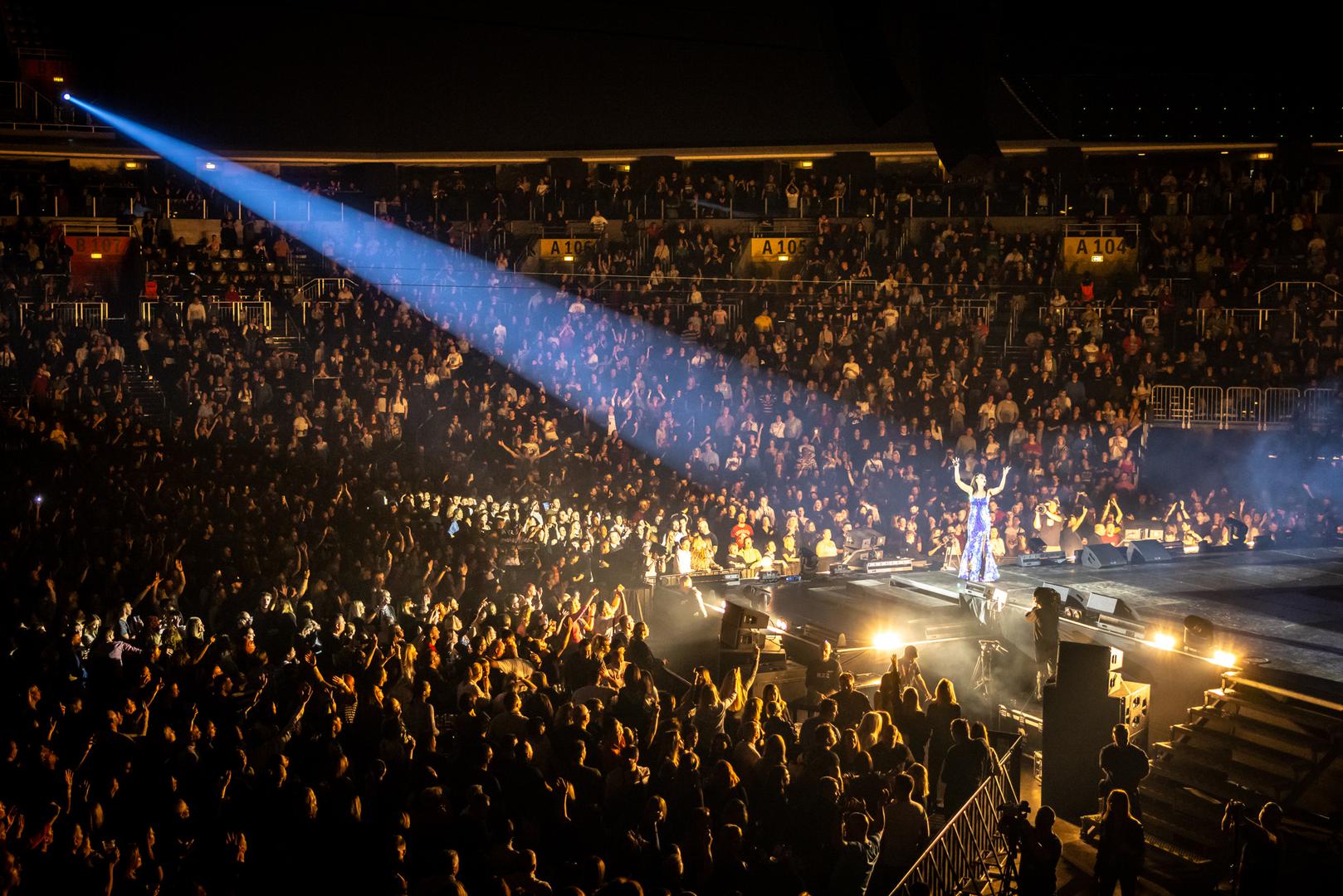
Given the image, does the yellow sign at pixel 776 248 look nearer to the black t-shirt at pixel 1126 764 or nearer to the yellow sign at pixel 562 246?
the yellow sign at pixel 562 246

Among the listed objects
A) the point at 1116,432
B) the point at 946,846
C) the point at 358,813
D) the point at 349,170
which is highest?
the point at 349,170

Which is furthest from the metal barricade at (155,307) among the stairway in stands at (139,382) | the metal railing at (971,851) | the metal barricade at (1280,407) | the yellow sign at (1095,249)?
the metal barricade at (1280,407)

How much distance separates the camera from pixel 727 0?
24094 millimetres

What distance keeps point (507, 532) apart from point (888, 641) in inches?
212

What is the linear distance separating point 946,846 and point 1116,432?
13713 mm

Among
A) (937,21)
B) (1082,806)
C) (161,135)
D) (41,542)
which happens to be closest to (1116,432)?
(1082,806)

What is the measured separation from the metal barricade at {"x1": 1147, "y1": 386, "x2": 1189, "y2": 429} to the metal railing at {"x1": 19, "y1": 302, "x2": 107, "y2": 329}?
18.6m

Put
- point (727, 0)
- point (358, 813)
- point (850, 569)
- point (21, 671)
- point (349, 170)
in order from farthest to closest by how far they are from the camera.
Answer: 1. point (349, 170)
2. point (727, 0)
3. point (850, 569)
4. point (21, 671)
5. point (358, 813)

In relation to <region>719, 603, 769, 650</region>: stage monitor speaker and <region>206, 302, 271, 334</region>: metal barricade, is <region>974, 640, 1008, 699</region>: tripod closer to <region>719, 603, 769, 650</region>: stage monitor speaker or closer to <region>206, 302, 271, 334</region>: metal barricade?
<region>719, 603, 769, 650</region>: stage monitor speaker

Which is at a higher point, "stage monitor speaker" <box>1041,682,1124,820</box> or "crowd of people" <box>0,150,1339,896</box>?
"crowd of people" <box>0,150,1339,896</box>

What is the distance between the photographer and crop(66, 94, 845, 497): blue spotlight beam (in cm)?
2022

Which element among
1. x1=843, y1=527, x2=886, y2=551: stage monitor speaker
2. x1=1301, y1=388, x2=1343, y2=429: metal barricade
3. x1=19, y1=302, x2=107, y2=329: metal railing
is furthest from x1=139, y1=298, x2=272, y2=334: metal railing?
x1=1301, y1=388, x2=1343, y2=429: metal barricade

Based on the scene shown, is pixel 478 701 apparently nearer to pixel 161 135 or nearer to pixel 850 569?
pixel 850 569

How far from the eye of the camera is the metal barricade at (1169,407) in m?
20.1
